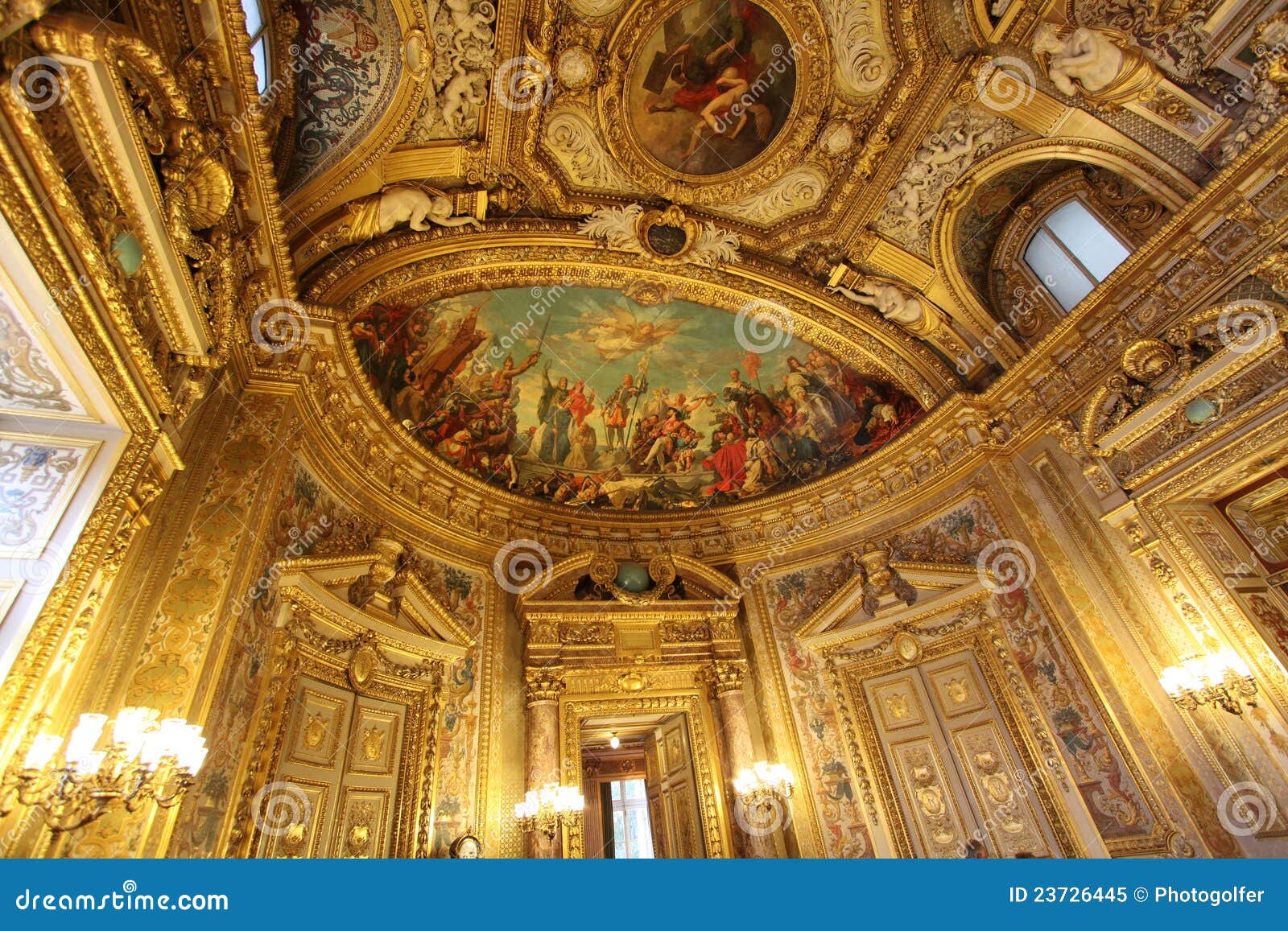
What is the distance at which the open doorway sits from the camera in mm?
9320

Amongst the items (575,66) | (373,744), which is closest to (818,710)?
(373,744)

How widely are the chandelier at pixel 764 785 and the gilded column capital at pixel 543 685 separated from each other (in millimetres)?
2972

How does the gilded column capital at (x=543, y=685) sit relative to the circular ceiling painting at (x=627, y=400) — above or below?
below

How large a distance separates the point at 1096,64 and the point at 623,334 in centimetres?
733

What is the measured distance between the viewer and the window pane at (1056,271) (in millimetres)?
8688

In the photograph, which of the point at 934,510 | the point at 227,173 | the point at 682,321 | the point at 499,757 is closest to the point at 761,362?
the point at 682,321

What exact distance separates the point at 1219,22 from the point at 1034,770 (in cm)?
889

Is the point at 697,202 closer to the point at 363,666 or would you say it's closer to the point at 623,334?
the point at 623,334

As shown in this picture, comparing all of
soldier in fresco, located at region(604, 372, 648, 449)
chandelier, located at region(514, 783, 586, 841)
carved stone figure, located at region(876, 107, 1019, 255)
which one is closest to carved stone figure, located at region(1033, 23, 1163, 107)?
carved stone figure, located at region(876, 107, 1019, 255)

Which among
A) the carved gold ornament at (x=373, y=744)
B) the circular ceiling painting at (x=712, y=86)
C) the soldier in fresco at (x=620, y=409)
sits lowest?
the carved gold ornament at (x=373, y=744)

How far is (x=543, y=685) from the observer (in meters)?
9.17

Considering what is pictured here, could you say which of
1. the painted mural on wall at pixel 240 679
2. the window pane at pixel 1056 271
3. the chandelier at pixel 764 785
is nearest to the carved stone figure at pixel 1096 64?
the window pane at pixel 1056 271

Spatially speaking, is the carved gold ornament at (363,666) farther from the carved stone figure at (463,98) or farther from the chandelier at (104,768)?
the carved stone figure at (463,98)

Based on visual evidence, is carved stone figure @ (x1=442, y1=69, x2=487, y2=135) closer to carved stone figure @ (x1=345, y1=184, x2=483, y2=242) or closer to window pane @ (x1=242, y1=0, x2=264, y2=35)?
carved stone figure @ (x1=345, y1=184, x2=483, y2=242)
